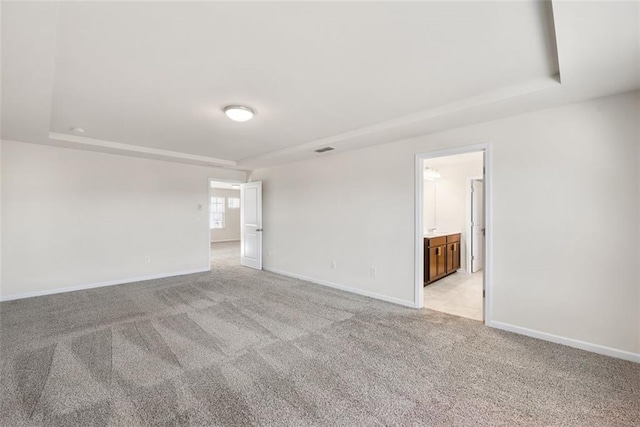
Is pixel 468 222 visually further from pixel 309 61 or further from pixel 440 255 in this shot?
pixel 309 61

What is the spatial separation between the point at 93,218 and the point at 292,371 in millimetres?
4593

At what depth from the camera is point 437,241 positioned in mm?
4934

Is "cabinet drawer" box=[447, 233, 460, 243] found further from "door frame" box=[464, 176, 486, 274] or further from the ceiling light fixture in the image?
the ceiling light fixture

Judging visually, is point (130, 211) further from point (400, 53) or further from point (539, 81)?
point (539, 81)

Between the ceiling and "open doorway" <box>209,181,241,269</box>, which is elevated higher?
the ceiling

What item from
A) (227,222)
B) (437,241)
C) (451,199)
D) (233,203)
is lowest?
(437,241)

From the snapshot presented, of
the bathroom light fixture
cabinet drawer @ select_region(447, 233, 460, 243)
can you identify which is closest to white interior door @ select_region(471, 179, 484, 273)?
cabinet drawer @ select_region(447, 233, 460, 243)

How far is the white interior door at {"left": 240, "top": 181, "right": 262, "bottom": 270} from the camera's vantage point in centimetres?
629

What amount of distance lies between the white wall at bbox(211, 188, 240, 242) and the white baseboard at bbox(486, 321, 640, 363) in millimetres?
10423

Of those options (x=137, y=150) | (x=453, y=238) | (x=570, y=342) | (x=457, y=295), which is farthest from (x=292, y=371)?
(x=453, y=238)

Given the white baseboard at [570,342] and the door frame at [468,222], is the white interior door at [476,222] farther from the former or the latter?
the white baseboard at [570,342]

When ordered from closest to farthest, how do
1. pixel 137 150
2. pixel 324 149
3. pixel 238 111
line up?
pixel 238 111 → pixel 324 149 → pixel 137 150

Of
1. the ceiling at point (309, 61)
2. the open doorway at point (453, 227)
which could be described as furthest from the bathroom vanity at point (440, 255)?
the ceiling at point (309, 61)

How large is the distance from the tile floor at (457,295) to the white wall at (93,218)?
4.68 metres
